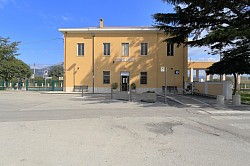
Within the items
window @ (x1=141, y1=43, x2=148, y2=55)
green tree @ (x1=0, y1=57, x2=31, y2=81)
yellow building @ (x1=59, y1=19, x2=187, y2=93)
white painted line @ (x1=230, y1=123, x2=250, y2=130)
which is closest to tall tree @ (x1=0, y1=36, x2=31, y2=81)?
green tree @ (x1=0, y1=57, x2=31, y2=81)

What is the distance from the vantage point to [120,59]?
35062 millimetres

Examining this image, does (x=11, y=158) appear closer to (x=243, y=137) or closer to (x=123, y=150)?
(x=123, y=150)

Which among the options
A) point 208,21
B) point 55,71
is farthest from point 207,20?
point 55,71

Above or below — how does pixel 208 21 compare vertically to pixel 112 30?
below

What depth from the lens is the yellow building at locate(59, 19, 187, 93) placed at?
115ft

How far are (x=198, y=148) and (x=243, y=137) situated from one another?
2192 mm

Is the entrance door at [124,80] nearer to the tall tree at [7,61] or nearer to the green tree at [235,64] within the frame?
the green tree at [235,64]

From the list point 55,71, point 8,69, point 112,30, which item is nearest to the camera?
point 112,30

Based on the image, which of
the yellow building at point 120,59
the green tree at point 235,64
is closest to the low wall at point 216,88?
the green tree at point 235,64

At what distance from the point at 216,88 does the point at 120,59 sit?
568 inches

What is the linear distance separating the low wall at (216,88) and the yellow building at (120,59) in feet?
17.2

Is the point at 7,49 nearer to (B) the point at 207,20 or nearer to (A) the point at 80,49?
(A) the point at 80,49

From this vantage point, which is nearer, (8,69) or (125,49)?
(125,49)

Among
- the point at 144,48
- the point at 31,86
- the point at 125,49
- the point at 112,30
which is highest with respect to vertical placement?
the point at 112,30
